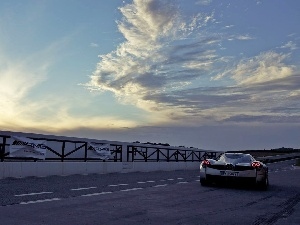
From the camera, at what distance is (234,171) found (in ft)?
47.7

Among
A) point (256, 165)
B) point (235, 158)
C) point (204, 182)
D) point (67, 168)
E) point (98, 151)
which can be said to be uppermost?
point (98, 151)

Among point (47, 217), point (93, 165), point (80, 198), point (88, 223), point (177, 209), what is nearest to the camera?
point (88, 223)

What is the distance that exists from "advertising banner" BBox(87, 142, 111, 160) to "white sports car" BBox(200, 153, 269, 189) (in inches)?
382

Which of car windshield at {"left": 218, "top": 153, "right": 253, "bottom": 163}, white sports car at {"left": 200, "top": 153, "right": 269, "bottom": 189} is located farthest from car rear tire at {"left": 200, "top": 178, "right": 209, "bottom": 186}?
car windshield at {"left": 218, "top": 153, "right": 253, "bottom": 163}

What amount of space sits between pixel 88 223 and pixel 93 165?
16353 mm

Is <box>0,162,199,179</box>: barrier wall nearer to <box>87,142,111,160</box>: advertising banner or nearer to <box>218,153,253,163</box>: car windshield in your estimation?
<box>87,142,111,160</box>: advertising banner

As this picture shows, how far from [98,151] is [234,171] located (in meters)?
11.1

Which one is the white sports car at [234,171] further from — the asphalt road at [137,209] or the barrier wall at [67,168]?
the barrier wall at [67,168]

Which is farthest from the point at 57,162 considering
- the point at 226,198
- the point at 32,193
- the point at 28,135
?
the point at 226,198

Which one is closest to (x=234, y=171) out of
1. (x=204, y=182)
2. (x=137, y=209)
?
(x=204, y=182)

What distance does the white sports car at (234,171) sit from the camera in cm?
1452

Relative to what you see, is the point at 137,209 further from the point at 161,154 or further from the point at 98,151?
the point at 161,154

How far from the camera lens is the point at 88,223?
6527mm

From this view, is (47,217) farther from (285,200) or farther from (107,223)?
(285,200)
